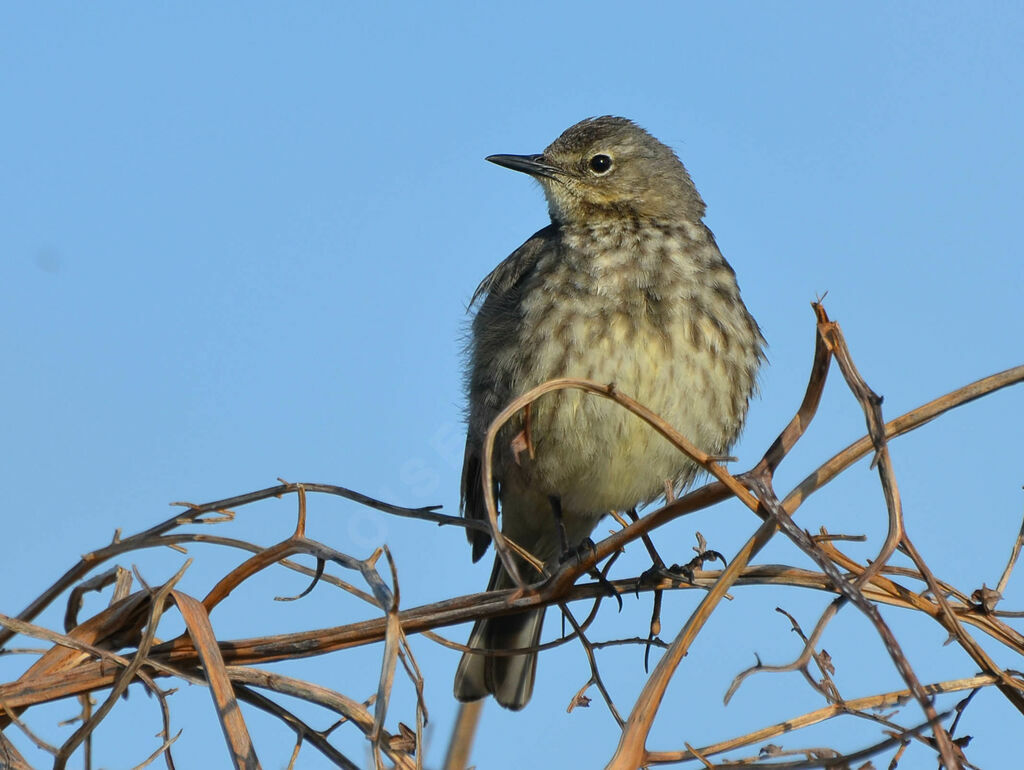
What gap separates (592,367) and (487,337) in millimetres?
757

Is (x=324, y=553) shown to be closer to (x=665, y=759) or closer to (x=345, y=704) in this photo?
(x=345, y=704)

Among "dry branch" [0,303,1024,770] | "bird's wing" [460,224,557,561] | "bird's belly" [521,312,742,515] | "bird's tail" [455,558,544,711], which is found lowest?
"dry branch" [0,303,1024,770]

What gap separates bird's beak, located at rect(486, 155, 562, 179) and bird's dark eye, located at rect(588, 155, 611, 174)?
0.60 ft

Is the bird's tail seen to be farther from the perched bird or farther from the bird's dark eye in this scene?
the bird's dark eye

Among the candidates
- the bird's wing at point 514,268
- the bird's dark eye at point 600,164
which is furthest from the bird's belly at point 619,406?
the bird's dark eye at point 600,164

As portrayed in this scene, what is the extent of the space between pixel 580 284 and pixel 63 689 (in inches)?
130

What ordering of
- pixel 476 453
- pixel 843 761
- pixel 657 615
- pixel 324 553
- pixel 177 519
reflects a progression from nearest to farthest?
pixel 843 761
pixel 324 553
pixel 177 519
pixel 657 615
pixel 476 453

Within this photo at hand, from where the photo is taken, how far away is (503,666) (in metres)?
5.26

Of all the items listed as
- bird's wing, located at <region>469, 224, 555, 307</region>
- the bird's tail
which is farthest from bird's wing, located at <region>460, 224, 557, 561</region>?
the bird's tail

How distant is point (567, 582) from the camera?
8.55ft

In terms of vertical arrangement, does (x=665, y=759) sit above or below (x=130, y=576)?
below

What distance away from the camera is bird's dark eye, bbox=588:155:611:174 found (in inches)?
257

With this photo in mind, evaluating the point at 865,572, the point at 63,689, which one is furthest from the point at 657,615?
the point at 63,689

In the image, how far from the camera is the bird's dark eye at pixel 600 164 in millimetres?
6531
